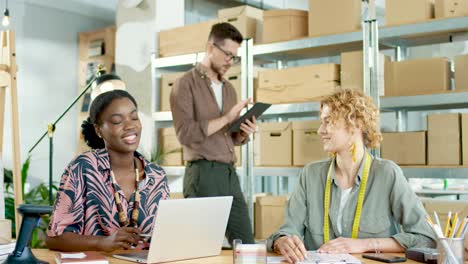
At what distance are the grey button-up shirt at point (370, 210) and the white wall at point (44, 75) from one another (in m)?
4.59

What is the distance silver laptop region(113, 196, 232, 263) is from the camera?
171cm

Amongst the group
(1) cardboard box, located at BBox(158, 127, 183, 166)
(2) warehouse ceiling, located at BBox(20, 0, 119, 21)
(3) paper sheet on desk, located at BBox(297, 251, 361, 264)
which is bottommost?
(3) paper sheet on desk, located at BBox(297, 251, 361, 264)

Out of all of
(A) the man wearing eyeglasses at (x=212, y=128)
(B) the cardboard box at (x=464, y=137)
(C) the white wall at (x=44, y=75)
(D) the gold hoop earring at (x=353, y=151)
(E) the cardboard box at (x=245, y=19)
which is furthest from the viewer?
(C) the white wall at (x=44, y=75)

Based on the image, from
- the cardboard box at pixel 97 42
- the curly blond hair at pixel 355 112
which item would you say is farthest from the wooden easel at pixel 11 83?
the cardboard box at pixel 97 42

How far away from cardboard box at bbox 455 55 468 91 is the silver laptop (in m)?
2.22

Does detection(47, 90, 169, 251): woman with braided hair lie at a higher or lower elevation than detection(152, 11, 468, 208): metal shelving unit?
lower

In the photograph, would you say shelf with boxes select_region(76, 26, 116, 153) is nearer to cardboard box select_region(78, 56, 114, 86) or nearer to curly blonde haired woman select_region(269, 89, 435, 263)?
cardboard box select_region(78, 56, 114, 86)

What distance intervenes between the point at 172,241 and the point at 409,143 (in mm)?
2295

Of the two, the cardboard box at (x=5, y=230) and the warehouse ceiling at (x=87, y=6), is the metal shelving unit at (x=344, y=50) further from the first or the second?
the cardboard box at (x=5, y=230)

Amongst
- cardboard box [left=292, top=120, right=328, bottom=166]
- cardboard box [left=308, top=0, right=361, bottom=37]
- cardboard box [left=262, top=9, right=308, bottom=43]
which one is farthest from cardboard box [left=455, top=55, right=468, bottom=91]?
cardboard box [left=262, top=9, right=308, bottom=43]

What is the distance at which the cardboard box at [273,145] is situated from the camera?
4.25 m

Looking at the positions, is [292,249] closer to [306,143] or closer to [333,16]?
[306,143]

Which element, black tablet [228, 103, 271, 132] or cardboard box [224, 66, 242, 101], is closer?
black tablet [228, 103, 271, 132]

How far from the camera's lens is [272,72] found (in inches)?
170
